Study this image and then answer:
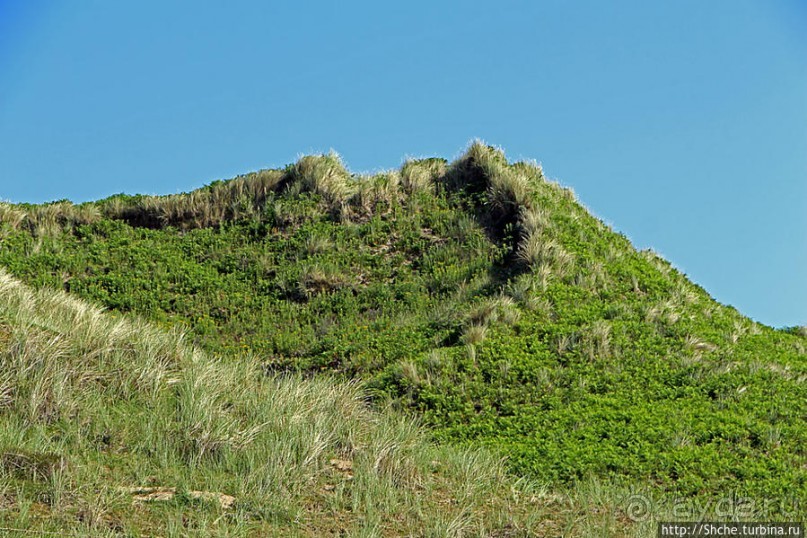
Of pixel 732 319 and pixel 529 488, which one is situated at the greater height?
pixel 732 319

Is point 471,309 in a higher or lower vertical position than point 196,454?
higher

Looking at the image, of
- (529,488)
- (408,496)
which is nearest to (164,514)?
(408,496)

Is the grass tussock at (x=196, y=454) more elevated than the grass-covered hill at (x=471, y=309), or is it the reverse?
the grass-covered hill at (x=471, y=309)

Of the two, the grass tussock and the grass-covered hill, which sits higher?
the grass-covered hill

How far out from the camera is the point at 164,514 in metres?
8.14

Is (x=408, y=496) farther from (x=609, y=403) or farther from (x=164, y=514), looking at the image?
(x=609, y=403)

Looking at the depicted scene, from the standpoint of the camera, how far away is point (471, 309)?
61.1 ft

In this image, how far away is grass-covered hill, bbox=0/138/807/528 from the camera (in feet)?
44.4

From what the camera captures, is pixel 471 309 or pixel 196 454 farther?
pixel 471 309

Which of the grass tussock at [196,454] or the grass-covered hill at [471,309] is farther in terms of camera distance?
the grass-covered hill at [471,309]

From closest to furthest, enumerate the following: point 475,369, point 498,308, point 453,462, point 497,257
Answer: point 453,462 < point 475,369 < point 498,308 < point 497,257

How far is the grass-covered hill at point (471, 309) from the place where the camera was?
533 inches

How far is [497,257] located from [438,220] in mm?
2587

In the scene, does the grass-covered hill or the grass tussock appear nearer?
the grass tussock
